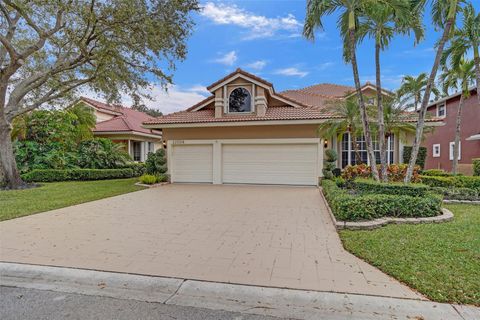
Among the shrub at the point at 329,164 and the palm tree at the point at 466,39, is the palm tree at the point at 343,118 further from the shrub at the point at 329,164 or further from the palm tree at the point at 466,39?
the palm tree at the point at 466,39

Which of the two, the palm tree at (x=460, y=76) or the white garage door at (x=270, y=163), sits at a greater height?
the palm tree at (x=460, y=76)

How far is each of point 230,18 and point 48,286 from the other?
36.3 feet

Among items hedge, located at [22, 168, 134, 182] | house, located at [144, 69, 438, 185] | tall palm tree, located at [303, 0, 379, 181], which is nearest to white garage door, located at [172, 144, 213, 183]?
house, located at [144, 69, 438, 185]

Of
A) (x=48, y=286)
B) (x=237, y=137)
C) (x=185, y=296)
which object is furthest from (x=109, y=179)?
(x=185, y=296)

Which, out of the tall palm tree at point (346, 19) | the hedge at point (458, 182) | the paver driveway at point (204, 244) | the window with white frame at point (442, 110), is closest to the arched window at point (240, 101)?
the tall palm tree at point (346, 19)

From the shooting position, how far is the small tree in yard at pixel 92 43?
9.48m

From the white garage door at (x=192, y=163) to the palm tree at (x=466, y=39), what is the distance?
39.0ft

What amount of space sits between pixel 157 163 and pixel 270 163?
20.1 feet

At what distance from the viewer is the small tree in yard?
31.1ft

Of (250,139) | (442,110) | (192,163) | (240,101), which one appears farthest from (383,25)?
(442,110)

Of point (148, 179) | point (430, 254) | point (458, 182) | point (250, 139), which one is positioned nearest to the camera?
point (430, 254)

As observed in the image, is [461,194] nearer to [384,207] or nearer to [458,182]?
[458,182]

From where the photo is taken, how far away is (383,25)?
27.1 feet

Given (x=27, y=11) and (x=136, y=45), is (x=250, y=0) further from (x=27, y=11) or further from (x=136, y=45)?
(x=27, y=11)
